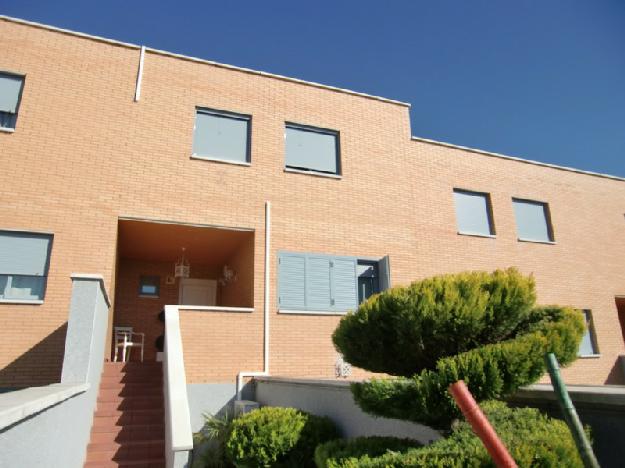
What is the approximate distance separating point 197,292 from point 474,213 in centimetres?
897

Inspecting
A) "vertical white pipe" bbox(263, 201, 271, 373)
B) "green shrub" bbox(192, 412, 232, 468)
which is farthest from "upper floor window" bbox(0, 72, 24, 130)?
"green shrub" bbox(192, 412, 232, 468)

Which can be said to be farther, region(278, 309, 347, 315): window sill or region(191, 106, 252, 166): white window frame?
region(191, 106, 252, 166): white window frame

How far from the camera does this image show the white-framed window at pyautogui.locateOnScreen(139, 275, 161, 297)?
13.1 meters

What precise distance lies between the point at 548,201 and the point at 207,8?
1254 centimetres

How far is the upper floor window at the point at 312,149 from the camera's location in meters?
12.1

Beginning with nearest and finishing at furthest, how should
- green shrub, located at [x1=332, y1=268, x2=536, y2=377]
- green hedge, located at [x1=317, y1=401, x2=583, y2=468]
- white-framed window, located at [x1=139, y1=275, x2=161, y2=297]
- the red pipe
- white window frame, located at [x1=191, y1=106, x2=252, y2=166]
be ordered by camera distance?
1. the red pipe
2. green hedge, located at [x1=317, y1=401, x2=583, y2=468]
3. green shrub, located at [x1=332, y1=268, x2=536, y2=377]
4. white window frame, located at [x1=191, y1=106, x2=252, y2=166]
5. white-framed window, located at [x1=139, y1=275, x2=161, y2=297]

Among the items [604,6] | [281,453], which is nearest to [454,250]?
[604,6]

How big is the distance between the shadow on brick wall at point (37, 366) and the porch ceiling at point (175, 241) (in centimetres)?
292

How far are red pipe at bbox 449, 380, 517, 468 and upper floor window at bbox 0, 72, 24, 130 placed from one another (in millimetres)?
11192

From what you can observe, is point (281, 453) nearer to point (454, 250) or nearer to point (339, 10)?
point (454, 250)

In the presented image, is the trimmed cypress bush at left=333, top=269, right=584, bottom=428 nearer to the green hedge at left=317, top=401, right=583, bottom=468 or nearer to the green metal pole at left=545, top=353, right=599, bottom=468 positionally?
the green hedge at left=317, top=401, right=583, bottom=468

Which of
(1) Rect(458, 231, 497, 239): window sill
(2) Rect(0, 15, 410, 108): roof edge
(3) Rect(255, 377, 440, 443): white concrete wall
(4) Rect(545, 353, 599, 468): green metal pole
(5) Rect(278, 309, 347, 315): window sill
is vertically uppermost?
(2) Rect(0, 15, 410, 108): roof edge

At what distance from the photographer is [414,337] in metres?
4.40

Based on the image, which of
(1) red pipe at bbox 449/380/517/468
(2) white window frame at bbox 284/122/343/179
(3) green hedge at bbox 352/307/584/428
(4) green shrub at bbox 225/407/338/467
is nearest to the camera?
(1) red pipe at bbox 449/380/517/468
